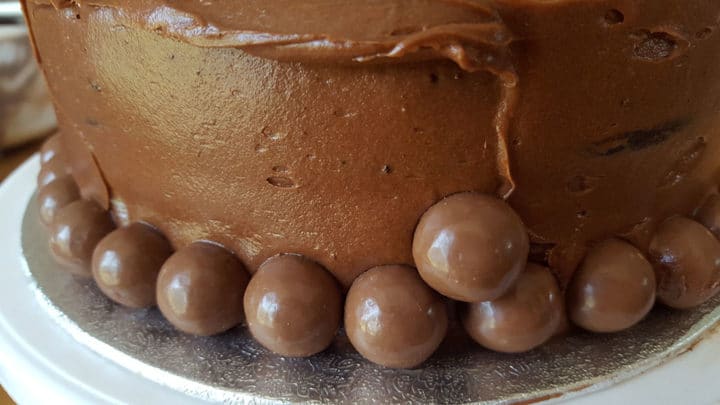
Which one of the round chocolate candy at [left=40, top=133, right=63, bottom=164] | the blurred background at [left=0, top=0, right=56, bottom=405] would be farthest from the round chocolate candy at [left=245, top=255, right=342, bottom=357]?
the blurred background at [left=0, top=0, right=56, bottom=405]

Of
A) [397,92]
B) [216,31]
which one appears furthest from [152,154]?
[397,92]

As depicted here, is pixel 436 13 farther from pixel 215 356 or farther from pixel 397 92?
pixel 215 356

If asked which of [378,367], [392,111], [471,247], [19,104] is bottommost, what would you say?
[19,104]

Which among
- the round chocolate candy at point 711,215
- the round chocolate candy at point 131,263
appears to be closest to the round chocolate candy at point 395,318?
the round chocolate candy at point 131,263

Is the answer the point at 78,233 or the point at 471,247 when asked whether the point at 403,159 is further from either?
the point at 78,233

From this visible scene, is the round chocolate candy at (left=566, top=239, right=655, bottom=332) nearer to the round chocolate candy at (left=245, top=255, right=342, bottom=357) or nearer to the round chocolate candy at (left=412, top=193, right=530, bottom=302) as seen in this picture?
the round chocolate candy at (left=412, top=193, right=530, bottom=302)

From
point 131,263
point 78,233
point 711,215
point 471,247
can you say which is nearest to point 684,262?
point 711,215
